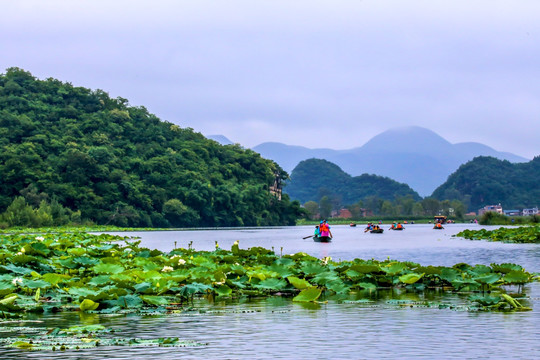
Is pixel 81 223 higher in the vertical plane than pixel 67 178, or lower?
lower

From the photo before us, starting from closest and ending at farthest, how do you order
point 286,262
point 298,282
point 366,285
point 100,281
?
point 100,281 < point 298,282 < point 366,285 < point 286,262

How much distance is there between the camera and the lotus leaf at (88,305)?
11.8 metres

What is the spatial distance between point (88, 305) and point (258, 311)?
289 centimetres

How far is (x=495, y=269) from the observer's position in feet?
50.1

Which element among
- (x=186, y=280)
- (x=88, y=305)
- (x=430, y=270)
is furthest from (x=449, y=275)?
(x=88, y=305)

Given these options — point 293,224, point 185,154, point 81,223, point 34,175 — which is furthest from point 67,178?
point 293,224

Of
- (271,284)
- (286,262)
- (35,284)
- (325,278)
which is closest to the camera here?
(35,284)

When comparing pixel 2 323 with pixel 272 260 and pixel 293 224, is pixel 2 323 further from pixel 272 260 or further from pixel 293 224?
pixel 293 224

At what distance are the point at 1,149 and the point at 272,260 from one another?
84.8 metres

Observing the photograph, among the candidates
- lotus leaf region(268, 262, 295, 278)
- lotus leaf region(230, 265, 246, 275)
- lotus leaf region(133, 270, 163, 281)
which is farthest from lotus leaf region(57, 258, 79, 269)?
lotus leaf region(268, 262, 295, 278)

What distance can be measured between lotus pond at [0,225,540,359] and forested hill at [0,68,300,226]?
237ft

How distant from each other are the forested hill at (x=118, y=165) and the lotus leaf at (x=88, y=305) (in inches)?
2923

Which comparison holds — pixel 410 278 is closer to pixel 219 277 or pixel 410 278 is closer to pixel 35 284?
pixel 219 277

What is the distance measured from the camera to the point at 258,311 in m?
12.9
